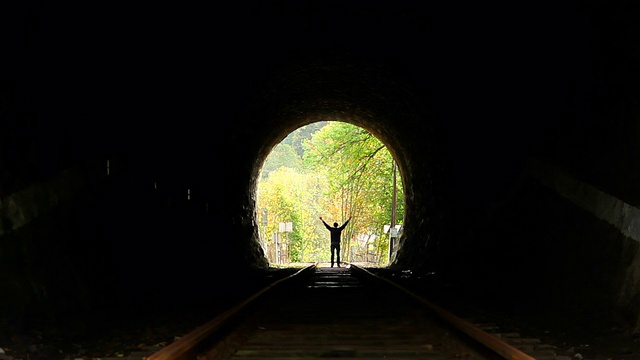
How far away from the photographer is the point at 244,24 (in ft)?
27.6

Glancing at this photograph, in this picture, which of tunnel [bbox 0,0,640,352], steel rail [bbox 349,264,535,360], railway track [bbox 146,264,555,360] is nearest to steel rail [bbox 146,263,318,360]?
railway track [bbox 146,264,555,360]

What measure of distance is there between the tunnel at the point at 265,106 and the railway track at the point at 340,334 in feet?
4.18

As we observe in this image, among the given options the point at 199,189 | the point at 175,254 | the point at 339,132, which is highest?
the point at 339,132

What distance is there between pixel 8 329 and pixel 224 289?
5433mm

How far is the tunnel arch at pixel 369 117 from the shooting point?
1166 centimetres

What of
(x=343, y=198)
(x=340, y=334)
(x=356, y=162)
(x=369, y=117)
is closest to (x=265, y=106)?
(x=369, y=117)

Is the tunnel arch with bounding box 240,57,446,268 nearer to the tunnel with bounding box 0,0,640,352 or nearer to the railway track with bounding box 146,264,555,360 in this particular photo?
the tunnel with bounding box 0,0,640,352

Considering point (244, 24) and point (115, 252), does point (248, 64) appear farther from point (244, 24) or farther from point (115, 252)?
point (115, 252)

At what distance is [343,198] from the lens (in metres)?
54.8

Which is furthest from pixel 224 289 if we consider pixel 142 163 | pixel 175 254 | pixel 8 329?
pixel 8 329

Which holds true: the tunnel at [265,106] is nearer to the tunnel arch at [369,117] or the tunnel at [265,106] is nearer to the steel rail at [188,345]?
the tunnel arch at [369,117]

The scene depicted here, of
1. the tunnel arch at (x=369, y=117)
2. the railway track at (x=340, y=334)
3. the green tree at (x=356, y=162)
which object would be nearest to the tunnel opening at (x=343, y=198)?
the green tree at (x=356, y=162)

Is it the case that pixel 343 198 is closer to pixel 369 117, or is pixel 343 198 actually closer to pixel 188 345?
pixel 369 117

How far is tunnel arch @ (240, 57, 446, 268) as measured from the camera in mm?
11656
